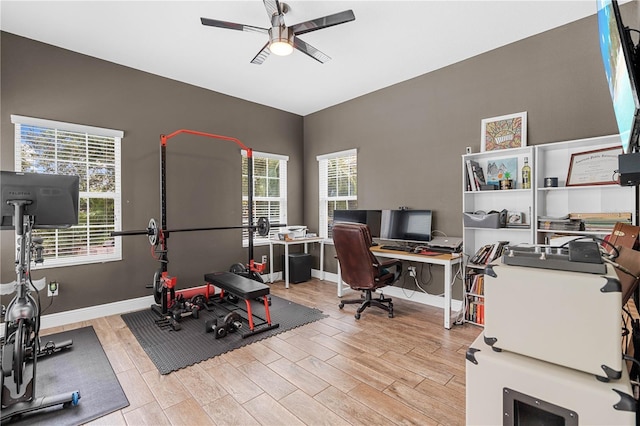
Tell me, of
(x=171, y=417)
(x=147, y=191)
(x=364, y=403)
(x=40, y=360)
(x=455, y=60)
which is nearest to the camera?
(x=171, y=417)

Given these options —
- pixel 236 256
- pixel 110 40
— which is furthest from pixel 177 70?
pixel 236 256

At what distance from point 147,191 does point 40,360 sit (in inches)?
78.3

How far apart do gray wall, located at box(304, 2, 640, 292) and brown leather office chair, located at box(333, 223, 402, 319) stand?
0.84 m

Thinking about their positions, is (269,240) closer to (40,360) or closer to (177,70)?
(177,70)

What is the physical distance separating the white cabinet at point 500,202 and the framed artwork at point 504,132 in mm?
106

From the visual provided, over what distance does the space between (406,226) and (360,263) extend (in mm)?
939

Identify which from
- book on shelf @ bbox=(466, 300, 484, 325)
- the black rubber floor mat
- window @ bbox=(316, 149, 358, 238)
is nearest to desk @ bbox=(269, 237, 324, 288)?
window @ bbox=(316, 149, 358, 238)

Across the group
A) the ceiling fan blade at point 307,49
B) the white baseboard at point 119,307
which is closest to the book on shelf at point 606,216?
the white baseboard at point 119,307

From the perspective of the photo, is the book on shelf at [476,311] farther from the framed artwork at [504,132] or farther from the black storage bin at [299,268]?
the black storage bin at [299,268]

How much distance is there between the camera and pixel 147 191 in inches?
150

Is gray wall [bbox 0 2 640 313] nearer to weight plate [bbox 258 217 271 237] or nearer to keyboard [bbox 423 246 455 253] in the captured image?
keyboard [bbox 423 246 455 253]

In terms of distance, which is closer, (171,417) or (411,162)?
(171,417)

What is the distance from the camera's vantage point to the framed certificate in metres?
2.60

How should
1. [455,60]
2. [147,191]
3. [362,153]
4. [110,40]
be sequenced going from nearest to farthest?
[110,40]
[455,60]
[147,191]
[362,153]
